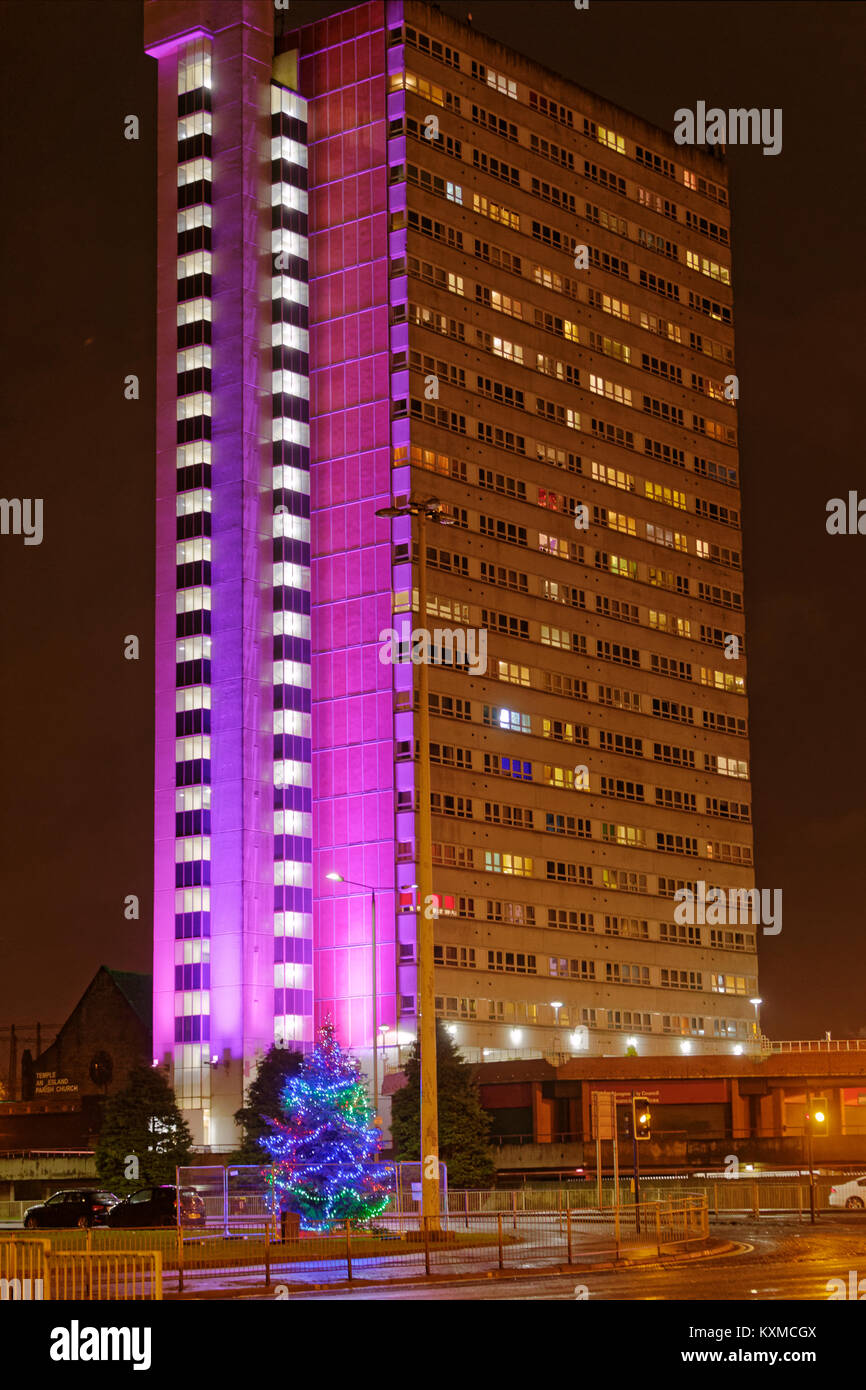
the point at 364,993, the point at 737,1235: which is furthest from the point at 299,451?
the point at 737,1235

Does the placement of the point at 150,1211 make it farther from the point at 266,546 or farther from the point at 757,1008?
the point at 757,1008

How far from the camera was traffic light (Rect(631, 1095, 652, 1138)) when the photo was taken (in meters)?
42.6

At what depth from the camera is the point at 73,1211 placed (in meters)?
58.7

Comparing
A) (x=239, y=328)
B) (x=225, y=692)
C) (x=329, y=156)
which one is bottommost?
(x=225, y=692)

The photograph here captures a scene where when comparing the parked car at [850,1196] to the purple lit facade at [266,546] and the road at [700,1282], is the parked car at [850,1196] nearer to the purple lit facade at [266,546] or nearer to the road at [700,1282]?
the road at [700,1282]

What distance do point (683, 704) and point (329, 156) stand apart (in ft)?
161

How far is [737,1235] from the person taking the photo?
46.8 meters

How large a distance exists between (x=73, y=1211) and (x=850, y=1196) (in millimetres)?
25319

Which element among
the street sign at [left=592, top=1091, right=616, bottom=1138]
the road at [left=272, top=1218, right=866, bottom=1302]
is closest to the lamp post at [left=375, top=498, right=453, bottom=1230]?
the street sign at [left=592, top=1091, right=616, bottom=1138]

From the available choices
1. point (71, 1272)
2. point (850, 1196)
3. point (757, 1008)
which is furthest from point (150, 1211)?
point (757, 1008)

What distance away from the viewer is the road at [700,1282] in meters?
27.9

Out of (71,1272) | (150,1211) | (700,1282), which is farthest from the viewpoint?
(150,1211)

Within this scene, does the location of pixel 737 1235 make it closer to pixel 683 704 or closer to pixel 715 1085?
pixel 715 1085

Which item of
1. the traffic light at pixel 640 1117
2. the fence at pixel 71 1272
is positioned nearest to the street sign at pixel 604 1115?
the traffic light at pixel 640 1117
